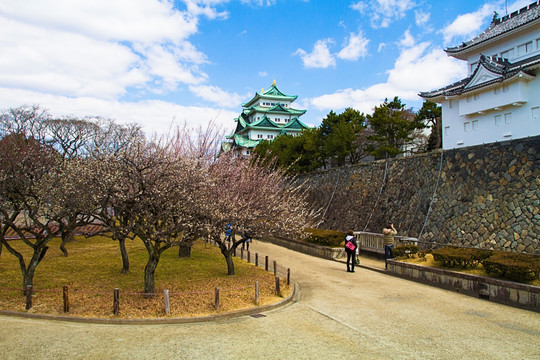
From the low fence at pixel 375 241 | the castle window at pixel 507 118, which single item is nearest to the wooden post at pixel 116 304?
the low fence at pixel 375 241

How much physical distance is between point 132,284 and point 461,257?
1085 cm

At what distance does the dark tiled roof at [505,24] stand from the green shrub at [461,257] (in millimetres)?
16805

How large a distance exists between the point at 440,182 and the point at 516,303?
36.9ft

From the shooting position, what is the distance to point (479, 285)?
1095 centimetres

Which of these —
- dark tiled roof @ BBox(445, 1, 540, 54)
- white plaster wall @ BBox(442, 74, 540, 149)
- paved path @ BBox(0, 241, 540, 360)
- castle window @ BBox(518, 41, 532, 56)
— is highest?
dark tiled roof @ BBox(445, 1, 540, 54)

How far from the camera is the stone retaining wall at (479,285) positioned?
963cm

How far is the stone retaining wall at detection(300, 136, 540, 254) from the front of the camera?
15641mm

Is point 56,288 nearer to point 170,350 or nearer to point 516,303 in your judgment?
point 170,350

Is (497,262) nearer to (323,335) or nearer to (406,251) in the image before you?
(406,251)

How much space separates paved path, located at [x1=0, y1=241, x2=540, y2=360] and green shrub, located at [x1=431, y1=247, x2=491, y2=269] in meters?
1.68

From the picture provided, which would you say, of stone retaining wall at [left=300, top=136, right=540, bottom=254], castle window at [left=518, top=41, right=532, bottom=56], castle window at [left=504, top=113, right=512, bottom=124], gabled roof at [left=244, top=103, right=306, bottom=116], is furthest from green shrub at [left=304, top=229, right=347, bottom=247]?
gabled roof at [left=244, top=103, right=306, bottom=116]

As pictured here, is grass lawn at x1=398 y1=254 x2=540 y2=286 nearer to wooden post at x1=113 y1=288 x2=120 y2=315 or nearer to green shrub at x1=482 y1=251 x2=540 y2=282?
green shrub at x1=482 y1=251 x2=540 y2=282

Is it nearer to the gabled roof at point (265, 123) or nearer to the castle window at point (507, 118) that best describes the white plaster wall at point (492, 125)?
the castle window at point (507, 118)

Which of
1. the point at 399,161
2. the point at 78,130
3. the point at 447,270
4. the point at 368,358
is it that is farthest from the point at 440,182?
the point at 78,130
